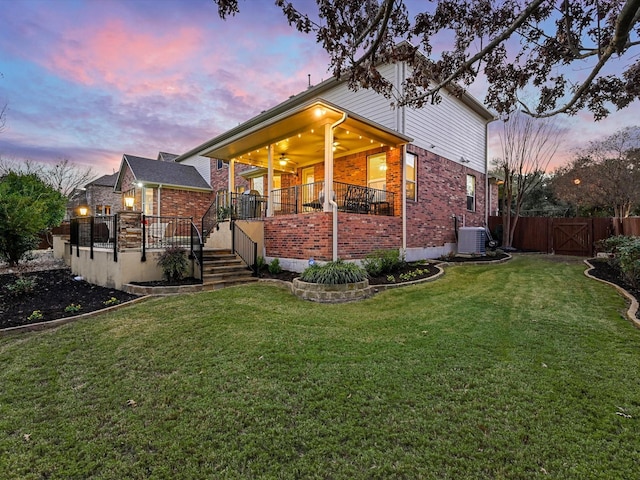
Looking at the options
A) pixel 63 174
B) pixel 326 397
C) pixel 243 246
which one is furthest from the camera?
pixel 63 174

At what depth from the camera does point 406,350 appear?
3.73m

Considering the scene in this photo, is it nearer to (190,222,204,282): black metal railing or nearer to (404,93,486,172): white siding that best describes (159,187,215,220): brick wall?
(190,222,204,282): black metal railing

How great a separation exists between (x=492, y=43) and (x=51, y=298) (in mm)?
9441

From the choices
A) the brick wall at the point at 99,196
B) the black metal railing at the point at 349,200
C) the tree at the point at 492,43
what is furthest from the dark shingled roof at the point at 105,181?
the tree at the point at 492,43

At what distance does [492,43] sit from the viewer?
13.1 ft

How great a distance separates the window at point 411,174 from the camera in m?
10.8

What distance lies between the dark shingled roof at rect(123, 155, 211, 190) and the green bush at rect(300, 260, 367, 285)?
13.6 meters

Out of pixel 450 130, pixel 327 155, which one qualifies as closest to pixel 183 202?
pixel 327 155

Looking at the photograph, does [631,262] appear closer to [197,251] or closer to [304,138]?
[304,138]

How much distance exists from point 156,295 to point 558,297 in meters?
8.64

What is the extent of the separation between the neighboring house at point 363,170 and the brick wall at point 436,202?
0.13 feet

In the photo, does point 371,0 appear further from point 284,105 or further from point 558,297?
point 284,105

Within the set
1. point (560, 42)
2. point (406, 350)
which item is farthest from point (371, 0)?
point (406, 350)

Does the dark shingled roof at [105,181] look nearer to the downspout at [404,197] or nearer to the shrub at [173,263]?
the shrub at [173,263]
